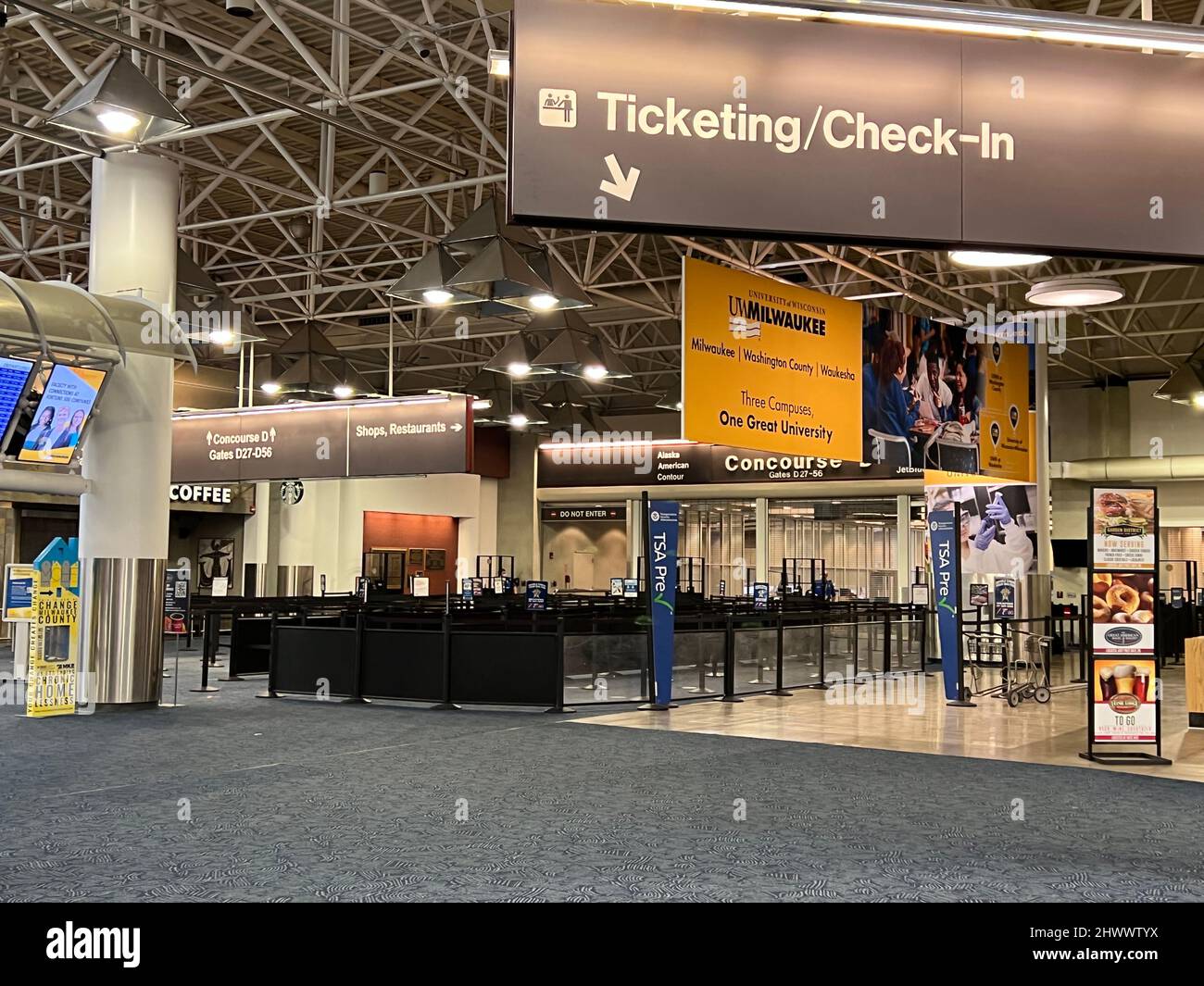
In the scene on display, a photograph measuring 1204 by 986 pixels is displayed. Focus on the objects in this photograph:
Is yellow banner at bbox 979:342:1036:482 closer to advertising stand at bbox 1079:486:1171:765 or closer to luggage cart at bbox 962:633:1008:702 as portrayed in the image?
luggage cart at bbox 962:633:1008:702

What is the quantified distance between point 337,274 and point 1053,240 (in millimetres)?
19278

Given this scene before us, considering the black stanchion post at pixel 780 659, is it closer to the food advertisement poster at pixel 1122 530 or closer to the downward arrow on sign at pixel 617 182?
the food advertisement poster at pixel 1122 530

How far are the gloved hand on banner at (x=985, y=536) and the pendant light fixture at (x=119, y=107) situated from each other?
14.4m

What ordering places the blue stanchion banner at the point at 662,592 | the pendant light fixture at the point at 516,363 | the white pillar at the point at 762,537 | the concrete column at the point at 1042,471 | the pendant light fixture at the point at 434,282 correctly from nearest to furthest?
the pendant light fixture at the point at 434,282 < the blue stanchion banner at the point at 662,592 < the pendant light fixture at the point at 516,363 < the concrete column at the point at 1042,471 < the white pillar at the point at 762,537

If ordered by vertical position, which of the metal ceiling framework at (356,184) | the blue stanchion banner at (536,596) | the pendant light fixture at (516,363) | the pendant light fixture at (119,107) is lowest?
the blue stanchion banner at (536,596)

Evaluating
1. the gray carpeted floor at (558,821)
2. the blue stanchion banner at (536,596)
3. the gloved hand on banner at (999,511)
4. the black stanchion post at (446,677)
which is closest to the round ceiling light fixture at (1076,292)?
the gloved hand on banner at (999,511)

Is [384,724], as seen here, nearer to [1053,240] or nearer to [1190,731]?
[1190,731]

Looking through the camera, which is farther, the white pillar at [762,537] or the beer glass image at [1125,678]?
the white pillar at [762,537]

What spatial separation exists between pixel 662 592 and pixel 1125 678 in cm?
484

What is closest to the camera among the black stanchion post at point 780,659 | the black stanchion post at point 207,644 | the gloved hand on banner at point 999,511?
the black stanchion post at point 780,659

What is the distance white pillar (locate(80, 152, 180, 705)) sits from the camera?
11773 millimetres

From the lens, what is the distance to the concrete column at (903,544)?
92.5 feet

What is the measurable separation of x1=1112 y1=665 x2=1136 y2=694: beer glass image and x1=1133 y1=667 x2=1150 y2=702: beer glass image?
0.06 ft
